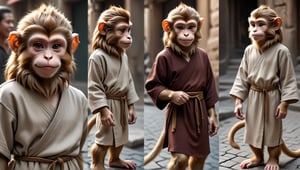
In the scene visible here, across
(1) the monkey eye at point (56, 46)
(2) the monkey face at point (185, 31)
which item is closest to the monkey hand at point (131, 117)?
(2) the monkey face at point (185, 31)

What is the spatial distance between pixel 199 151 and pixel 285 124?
745mm

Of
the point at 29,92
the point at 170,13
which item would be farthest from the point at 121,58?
the point at 29,92

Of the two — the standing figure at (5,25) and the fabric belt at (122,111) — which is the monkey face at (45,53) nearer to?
the standing figure at (5,25)

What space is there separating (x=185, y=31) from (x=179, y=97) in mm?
268

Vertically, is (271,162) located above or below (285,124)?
below

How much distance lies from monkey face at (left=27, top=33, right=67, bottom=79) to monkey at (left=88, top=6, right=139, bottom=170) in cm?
50

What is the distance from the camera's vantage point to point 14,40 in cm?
115

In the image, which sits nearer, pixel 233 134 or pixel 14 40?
pixel 14 40

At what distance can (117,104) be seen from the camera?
1.77 meters

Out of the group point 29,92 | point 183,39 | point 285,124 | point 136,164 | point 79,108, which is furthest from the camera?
point 285,124

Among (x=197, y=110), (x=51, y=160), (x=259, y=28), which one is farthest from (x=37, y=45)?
(x=259, y=28)

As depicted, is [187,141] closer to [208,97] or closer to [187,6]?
[208,97]

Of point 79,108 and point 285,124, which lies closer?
point 79,108

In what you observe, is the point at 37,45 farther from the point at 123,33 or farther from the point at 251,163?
the point at 251,163
